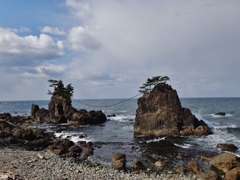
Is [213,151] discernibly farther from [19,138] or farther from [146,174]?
[19,138]

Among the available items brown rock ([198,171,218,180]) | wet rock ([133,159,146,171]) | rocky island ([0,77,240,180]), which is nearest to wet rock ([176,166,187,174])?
rocky island ([0,77,240,180])

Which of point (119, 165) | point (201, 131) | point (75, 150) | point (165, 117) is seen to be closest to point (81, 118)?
point (165, 117)

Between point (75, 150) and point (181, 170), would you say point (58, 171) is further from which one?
point (181, 170)

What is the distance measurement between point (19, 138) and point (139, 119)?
23030 millimetres

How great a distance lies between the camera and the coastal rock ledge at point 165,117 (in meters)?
42.6

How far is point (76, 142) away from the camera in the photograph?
123 ft

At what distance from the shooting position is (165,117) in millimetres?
43656

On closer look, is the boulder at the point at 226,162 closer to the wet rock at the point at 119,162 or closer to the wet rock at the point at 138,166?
the wet rock at the point at 138,166

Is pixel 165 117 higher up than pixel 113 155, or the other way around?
pixel 165 117

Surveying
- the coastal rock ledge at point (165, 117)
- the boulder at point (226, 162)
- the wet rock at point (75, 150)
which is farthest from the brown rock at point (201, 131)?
the wet rock at point (75, 150)

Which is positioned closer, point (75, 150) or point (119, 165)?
point (119, 165)

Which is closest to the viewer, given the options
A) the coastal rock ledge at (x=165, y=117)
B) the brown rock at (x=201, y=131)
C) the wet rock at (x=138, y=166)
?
the wet rock at (x=138, y=166)

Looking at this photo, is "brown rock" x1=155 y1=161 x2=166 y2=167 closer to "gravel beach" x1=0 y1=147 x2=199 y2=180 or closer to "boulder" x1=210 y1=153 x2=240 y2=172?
"gravel beach" x1=0 y1=147 x2=199 y2=180

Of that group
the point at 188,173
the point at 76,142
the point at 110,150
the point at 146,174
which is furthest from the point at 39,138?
the point at 188,173
